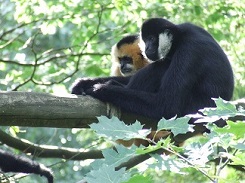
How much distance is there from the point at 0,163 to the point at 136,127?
4775mm

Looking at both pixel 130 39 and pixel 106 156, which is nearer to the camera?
pixel 106 156

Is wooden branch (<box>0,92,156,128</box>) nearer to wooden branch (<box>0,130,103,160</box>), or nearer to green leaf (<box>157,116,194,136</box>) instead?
wooden branch (<box>0,130,103,160</box>)

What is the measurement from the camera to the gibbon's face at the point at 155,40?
6.21 metres

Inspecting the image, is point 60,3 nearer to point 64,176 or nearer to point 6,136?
point 6,136

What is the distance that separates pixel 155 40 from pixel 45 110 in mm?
2337

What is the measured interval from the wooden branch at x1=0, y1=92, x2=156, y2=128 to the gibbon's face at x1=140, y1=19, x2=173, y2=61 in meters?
1.71

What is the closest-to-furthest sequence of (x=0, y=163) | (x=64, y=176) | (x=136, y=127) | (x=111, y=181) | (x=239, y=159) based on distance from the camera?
(x=111, y=181), (x=239, y=159), (x=136, y=127), (x=0, y=163), (x=64, y=176)

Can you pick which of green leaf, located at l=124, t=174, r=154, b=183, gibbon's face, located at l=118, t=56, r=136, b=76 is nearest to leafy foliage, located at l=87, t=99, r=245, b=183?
green leaf, located at l=124, t=174, r=154, b=183

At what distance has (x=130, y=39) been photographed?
8.20 metres

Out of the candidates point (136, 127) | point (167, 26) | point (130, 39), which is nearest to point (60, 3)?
point (130, 39)

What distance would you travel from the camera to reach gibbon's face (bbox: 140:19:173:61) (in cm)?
621

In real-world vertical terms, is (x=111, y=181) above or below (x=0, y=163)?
above

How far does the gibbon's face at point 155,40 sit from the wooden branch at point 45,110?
1.71 meters

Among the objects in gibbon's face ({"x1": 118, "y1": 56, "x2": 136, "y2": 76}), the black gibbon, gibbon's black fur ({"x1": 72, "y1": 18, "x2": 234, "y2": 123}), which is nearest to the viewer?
gibbon's black fur ({"x1": 72, "y1": 18, "x2": 234, "y2": 123})
